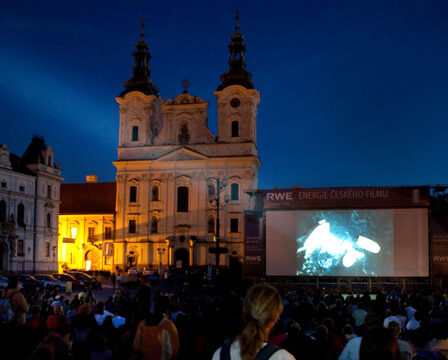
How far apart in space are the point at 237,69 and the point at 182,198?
45.3 feet

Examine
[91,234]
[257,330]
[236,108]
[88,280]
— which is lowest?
[88,280]

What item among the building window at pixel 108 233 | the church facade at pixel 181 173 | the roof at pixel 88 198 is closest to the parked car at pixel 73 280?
the church facade at pixel 181 173

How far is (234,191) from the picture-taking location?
5528cm

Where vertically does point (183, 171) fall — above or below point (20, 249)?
above

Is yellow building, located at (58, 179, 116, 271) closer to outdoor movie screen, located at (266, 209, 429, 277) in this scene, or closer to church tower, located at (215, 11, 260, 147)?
church tower, located at (215, 11, 260, 147)

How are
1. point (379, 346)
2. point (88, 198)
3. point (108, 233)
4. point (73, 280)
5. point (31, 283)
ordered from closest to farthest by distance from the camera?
point (379, 346) → point (31, 283) → point (73, 280) → point (108, 233) → point (88, 198)

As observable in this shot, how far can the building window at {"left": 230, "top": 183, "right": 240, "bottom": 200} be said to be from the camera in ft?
181

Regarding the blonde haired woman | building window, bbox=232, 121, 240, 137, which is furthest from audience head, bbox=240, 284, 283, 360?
building window, bbox=232, 121, 240, 137

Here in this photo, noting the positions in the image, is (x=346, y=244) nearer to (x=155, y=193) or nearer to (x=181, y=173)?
(x=181, y=173)

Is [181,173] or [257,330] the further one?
[181,173]

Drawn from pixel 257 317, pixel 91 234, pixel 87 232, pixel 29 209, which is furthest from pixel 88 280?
pixel 257 317

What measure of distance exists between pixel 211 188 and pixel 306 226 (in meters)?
21.8

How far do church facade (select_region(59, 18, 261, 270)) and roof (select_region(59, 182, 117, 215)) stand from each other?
4.18 meters

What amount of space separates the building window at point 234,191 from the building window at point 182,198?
4684mm
